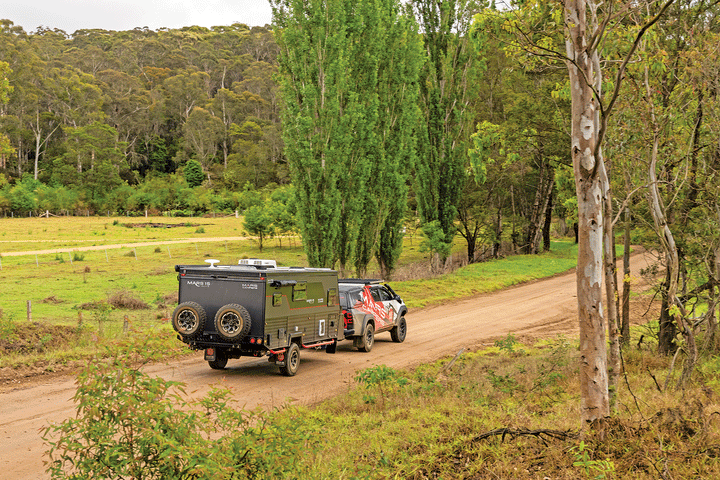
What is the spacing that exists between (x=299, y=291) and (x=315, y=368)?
6.70 feet

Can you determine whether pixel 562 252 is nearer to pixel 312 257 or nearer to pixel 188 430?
pixel 312 257

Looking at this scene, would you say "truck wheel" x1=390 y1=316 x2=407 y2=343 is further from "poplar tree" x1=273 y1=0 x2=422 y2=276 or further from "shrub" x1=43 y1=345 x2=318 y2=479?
"shrub" x1=43 y1=345 x2=318 y2=479

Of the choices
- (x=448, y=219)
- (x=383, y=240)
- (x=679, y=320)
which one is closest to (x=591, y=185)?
(x=679, y=320)

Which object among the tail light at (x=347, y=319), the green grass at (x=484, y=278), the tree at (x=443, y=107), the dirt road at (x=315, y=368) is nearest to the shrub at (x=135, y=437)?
the dirt road at (x=315, y=368)

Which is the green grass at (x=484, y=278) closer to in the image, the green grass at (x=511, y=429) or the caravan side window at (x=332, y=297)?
the caravan side window at (x=332, y=297)

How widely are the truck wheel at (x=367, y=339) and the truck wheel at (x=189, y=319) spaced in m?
4.99

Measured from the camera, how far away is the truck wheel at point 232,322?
1187 cm

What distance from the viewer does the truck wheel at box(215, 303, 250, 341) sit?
11867 millimetres

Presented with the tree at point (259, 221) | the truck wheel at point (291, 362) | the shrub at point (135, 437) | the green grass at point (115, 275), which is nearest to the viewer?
the shrub at point (135, 437)

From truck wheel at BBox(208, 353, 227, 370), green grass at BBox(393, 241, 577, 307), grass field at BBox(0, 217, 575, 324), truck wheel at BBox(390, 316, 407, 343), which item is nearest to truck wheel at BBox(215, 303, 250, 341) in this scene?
truck wheel at BBox(208, 353, 227, 370)

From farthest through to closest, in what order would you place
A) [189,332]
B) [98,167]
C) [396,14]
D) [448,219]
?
[98,167]
[448,219]
[396,14]
[189,332]

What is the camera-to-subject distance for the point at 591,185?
6184 mm

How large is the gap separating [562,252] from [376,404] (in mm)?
39566

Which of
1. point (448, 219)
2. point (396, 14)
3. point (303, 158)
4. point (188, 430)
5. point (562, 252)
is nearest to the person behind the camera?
point (188, 430)
